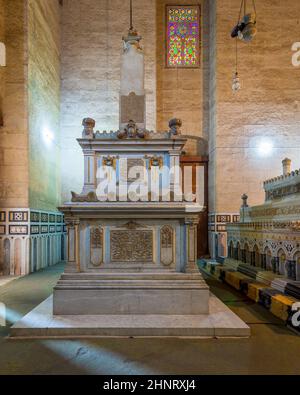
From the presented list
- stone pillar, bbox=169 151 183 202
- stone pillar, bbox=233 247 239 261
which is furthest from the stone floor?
stone pillar, bbox=233 247 239 261

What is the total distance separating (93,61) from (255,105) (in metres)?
6.07

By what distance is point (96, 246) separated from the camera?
4.42 meters

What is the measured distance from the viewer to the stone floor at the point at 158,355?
288 centimetres

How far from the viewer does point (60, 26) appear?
37.0 ft

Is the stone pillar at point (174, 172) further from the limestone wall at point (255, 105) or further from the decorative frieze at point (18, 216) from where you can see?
the limestone wall at point (255, 105)

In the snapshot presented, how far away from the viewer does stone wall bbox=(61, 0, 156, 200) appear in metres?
11.2

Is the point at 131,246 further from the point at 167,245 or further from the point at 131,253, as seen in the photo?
the point at 167,245

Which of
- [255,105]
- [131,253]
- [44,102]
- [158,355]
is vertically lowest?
[158,355]

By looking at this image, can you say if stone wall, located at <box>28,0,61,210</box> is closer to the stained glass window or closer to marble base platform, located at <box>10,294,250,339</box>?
the stained glass window

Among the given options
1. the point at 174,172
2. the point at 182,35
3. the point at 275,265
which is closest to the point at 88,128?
the point at 174,172

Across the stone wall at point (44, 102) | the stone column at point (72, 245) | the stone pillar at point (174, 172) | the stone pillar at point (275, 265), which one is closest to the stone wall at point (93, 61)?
the stone wall at point (44, 102)

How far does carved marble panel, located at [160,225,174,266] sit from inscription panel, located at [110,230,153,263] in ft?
0.52

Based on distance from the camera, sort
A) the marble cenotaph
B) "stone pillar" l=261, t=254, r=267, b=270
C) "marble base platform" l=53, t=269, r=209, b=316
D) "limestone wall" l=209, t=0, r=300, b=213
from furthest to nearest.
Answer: "limestone wall" l=209, t=0, r=300, b=213
"stone pillar" l=261, t=254, r=267, b=270
"marble base platform" l=53, t=269, r=209, b=316
the marble cenotaph

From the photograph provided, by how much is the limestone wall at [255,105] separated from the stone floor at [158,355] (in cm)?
697
